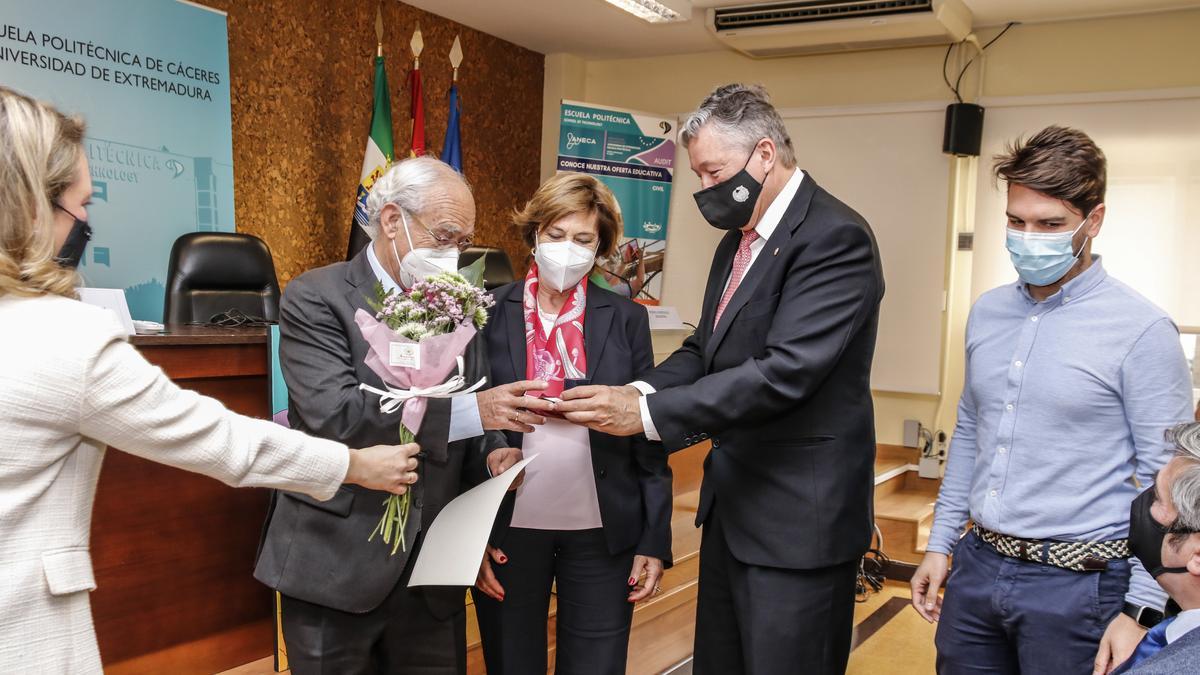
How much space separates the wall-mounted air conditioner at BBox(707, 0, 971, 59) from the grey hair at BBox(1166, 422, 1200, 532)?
4901 millimetres

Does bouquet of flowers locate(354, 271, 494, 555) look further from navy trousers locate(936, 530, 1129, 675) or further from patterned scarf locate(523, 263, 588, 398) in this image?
navy trousers locate(936, 530, 1129, 675)

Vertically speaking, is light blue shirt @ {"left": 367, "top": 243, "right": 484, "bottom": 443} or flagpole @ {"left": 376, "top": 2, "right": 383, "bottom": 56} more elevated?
flagpole @ {"left": 376, "top": 2, "right": 383, "bottom": 56}

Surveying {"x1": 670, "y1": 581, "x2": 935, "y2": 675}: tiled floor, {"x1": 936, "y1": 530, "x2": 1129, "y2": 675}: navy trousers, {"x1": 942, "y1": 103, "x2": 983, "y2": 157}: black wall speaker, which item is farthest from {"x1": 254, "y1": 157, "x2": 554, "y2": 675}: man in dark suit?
{"x1": 942, "y1": 103, "x2": 983, "y2": 157}: black wall speaker

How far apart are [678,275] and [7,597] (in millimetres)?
6442

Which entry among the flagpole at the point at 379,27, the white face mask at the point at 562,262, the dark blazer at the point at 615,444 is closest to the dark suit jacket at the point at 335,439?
the dark blazer at the point at 615,444

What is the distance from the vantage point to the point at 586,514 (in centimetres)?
217

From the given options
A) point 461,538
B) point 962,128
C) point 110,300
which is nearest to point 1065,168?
point 461,538

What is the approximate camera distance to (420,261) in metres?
1.97

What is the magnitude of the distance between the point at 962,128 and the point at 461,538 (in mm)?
5452

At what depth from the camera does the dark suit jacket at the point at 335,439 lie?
1775 mm

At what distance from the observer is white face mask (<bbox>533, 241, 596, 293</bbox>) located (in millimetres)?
2279

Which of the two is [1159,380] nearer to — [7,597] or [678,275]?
[7,597]

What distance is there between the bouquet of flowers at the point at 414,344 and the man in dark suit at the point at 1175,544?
1172 mm

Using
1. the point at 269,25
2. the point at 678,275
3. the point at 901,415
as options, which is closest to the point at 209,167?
the point at 269,25
